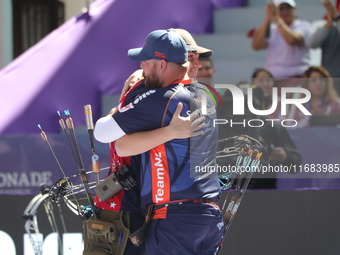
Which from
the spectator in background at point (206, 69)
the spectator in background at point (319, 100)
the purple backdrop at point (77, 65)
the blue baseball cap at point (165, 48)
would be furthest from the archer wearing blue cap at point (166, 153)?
the purple backdrop at point (77, 65)

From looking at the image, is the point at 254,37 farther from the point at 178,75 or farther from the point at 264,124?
the point at 178,75

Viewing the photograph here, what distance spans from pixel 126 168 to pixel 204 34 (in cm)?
260

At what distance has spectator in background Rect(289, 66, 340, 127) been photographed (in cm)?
406

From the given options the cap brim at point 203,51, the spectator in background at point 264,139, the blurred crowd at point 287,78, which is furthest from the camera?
the blurred crowd at point 287,78

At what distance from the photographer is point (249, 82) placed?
409 cm

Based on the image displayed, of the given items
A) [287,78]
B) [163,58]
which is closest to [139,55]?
[163,58]

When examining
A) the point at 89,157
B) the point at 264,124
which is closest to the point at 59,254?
the point at 89,157

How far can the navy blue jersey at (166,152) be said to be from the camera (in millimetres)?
2982

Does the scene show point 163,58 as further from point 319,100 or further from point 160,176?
point 319,100

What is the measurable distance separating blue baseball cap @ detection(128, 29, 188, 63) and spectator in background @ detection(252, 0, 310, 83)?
2.04 metres

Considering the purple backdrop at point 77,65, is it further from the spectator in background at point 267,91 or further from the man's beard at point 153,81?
the man's beard at point 153,81

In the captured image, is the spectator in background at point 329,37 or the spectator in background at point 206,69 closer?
the spectator in background at point 206,69

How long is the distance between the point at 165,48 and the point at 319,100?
4.91 feet

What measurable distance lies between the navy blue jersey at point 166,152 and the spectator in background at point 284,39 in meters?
2.02
